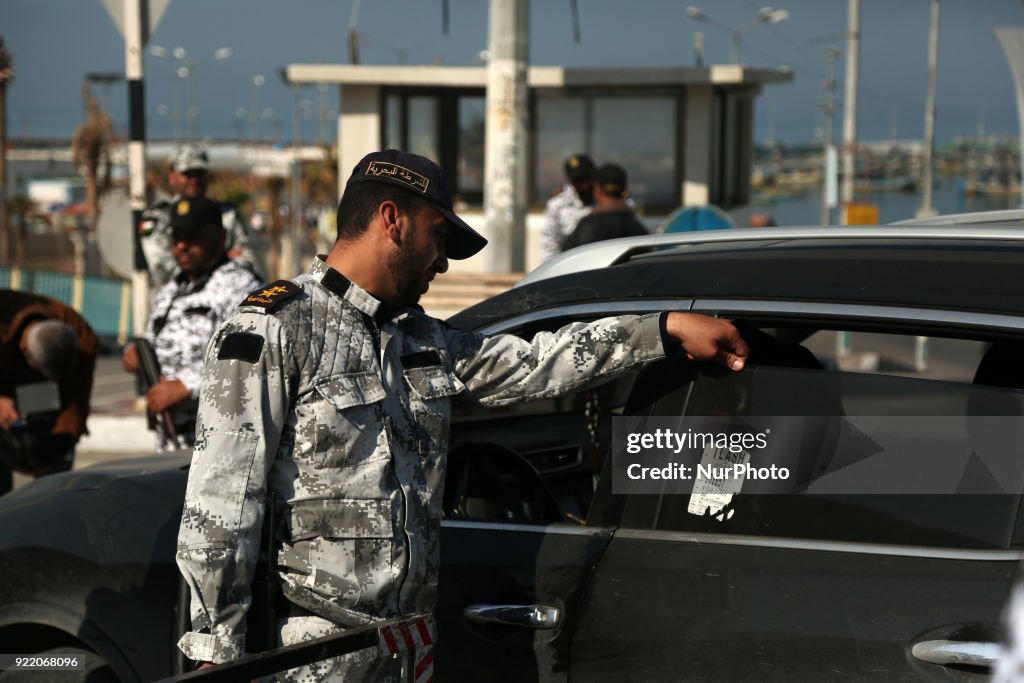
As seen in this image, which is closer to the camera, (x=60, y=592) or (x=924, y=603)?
(x=924, y=603)

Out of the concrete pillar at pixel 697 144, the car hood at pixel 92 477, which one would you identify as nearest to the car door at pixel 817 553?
the car hood at pixel 92 477

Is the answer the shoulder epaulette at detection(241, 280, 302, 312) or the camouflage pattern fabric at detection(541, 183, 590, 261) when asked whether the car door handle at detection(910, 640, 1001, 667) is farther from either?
the camouflage pattern fabric at detection(541, 183, 590, 261)

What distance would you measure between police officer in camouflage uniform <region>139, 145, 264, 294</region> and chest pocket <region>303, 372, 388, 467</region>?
453 cm

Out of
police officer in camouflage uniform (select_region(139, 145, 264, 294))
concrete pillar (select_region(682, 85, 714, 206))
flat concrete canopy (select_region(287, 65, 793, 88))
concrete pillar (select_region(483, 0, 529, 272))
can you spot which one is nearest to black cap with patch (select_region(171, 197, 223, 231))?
police officer in camouflage uniform (select_region(139, 145, 264, 294))

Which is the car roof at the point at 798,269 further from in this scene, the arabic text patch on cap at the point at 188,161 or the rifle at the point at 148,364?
the arabic text patch on cap at the point at 188,161

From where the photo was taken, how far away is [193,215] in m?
5.27

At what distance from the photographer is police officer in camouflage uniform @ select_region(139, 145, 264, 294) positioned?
711 cm

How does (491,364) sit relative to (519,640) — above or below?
above

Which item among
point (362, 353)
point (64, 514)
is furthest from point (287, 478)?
point (64, 514)

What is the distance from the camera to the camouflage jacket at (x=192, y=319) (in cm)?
536

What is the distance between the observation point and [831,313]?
2.54m

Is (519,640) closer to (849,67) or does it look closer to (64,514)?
(64,514)

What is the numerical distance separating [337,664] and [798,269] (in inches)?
50.0

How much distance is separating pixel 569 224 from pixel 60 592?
22.6 feet
